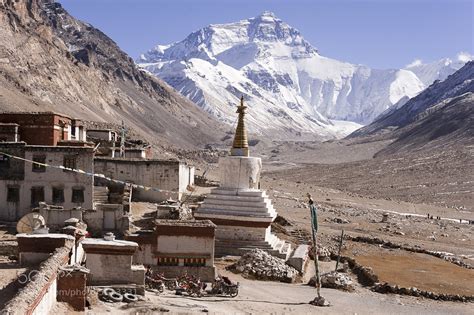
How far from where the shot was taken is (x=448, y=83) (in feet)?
648

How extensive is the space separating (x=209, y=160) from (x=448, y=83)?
107145 mm

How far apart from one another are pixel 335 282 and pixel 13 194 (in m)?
13.5

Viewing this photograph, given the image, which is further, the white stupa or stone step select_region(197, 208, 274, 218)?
stone step select_region(197, 208, 274, 218)

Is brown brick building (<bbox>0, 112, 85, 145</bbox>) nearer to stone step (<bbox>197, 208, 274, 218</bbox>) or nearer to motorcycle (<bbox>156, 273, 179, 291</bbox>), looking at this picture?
stone step (<bbox>197, 208, 274, 218</bbox>)

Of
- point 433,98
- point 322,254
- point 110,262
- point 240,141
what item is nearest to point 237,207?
point 240,141

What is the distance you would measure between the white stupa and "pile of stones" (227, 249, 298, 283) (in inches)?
77.4

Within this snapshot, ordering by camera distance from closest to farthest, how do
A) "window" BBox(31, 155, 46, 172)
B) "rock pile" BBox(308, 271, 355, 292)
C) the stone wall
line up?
1. the stone wall
2. "rock pile" BBox(308, 271, 355, 292)
3. "window" BBox(31, 155, 46, 172)

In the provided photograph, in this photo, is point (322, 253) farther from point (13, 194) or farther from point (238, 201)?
point (13, 194)

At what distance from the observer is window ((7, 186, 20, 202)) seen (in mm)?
26141

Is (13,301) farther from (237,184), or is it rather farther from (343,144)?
(343,144)

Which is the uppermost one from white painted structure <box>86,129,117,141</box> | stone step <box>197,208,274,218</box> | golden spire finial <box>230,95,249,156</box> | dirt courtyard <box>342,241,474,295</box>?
white painted structure <box>86,129,117,141</box>

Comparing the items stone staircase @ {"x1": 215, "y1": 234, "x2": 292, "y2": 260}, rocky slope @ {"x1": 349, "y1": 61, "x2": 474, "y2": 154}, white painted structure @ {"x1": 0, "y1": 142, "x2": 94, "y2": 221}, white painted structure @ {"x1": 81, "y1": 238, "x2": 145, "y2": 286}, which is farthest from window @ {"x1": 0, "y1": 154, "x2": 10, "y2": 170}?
rocky slope @ {"x1": 349, "y1": 61, "x2": 474, "y2": 154}

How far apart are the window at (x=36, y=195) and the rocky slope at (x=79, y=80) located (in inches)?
2128

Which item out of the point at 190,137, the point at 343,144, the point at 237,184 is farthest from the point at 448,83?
the point at 237,184
